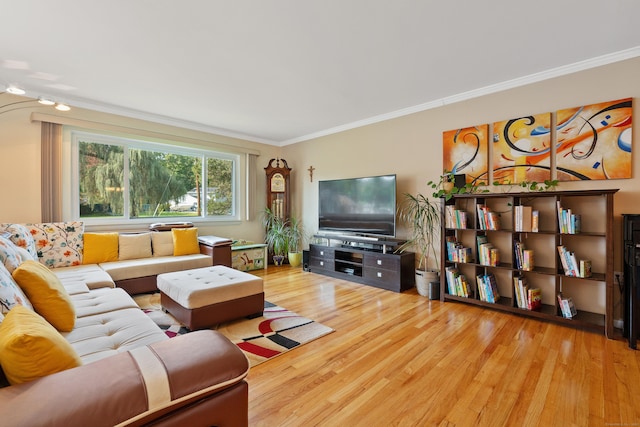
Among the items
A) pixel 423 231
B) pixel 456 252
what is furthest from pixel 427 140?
pixel 456 252

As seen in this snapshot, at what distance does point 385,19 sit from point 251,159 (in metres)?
3.72

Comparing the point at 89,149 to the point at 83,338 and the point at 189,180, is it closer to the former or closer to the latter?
the point at 189,180

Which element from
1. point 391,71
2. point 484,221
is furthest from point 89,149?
point 484,221

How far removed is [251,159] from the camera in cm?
537

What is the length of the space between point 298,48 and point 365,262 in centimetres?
273

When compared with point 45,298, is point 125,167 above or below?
above

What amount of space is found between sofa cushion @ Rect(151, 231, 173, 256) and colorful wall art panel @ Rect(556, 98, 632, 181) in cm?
457

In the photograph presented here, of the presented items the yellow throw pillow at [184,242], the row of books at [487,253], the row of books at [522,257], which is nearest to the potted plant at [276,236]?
the yellow throw pillow at [184,242]

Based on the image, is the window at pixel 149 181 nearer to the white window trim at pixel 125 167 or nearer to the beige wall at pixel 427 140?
the white window trim at pixel 125 167

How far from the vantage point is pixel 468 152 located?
11.1ft

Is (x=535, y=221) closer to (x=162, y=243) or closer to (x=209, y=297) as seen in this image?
(x=209, y=297)

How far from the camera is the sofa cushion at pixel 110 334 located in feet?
4.53

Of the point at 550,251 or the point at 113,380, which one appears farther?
the point at 550,251

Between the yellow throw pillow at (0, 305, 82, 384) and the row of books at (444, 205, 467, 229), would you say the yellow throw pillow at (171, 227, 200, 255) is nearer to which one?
the yellow throw pillow at (0, 305, 82, 384)
